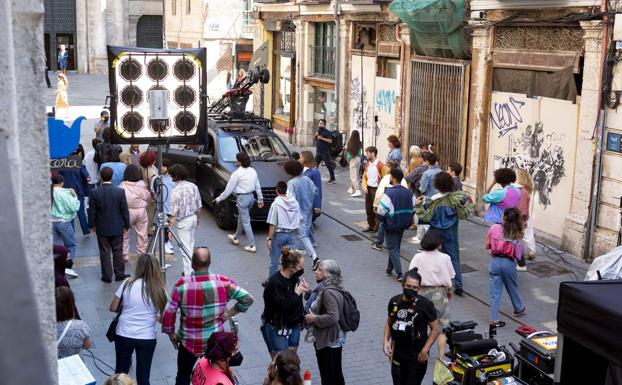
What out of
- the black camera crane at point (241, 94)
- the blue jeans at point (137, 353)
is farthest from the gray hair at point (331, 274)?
the black camera crane at point (241, 94)

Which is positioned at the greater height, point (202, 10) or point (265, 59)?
point (202, 10)

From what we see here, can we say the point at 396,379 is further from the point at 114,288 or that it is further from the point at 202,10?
the point at 202,10

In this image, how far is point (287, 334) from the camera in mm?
7047

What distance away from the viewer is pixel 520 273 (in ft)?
38.6

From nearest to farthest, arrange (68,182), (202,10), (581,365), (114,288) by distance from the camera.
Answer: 1. (581,365)
2. (114,288)
3. (68,182)
4. (202,10)

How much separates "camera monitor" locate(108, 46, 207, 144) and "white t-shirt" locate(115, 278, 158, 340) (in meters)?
2.96

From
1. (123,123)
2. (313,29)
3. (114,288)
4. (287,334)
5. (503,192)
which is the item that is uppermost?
(313,29)

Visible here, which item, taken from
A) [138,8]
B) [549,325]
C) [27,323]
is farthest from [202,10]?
[27,323]

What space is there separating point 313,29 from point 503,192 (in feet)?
47.6

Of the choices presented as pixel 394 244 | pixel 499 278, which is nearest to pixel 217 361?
pixel 499 278

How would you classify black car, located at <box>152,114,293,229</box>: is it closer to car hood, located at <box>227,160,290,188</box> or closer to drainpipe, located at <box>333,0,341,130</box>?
car hood, located at <box>227,160,290,188</box>

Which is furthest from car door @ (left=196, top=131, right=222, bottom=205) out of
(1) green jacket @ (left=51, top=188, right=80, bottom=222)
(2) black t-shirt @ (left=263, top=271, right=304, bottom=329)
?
(2) black t-shirt @ (left=263, top=271, right=304, bottom=329)

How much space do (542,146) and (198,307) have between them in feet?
A: 28.7

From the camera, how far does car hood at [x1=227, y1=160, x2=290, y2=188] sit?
1413 centimetres
